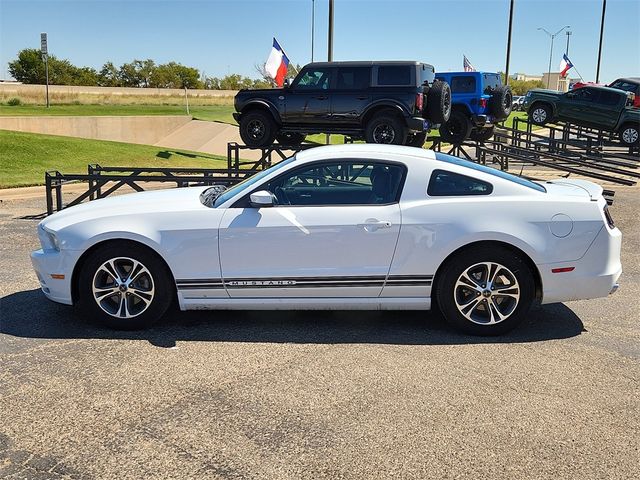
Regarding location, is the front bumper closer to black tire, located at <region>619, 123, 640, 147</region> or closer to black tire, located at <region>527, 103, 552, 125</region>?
black tire, located at <region>527, 103, 552, 125</region>

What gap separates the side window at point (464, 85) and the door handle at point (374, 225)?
1331 cm

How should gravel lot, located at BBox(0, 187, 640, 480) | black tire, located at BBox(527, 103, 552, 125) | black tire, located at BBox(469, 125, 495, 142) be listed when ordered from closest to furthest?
gravel lot, located at BBox(0, 187, 640, 480), black tire, located at BBox(469, 125, 495, 142), black tire, located at BBox(527, 103, 552, 125)

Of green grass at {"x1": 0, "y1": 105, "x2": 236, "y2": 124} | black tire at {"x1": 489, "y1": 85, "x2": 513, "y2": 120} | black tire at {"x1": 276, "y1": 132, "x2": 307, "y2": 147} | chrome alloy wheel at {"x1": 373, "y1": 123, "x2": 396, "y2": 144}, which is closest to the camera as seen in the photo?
chrome alloy wheel at {"x1": 373, "y1": 123, "x2": 396, "y2": 144}

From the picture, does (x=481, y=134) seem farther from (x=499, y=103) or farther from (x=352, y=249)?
(x=352, y=249)

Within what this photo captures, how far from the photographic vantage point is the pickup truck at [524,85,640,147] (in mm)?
23422

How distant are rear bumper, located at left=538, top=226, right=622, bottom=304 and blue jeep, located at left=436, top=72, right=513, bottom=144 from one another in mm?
12309

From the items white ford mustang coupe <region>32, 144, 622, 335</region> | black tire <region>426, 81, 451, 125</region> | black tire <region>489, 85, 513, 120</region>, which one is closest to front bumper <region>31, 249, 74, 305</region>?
white ford mustang coupe <region>32, 144, 622, 335</region>

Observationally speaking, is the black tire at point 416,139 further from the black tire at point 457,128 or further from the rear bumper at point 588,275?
the rear bumper at point 588,275

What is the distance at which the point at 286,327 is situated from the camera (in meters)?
5.24

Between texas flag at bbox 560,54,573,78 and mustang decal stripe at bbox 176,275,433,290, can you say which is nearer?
mustang decal stripe at bbox 176,275,433,290

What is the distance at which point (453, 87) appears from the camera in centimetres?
1742

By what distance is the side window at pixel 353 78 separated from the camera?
12.8m

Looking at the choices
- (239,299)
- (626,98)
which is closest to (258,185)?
(239,299)

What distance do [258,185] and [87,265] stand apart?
152 cm
